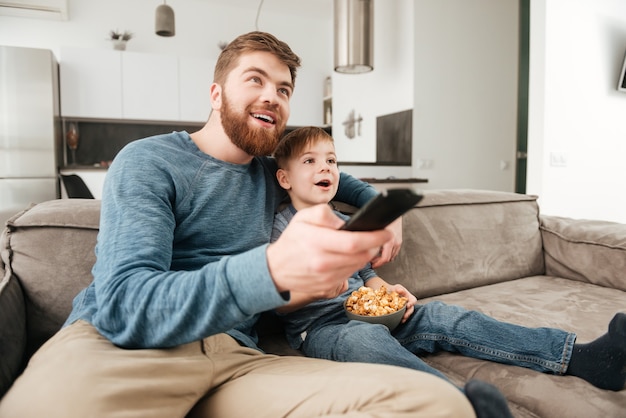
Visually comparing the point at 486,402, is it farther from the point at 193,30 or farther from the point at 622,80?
the point at 193,30

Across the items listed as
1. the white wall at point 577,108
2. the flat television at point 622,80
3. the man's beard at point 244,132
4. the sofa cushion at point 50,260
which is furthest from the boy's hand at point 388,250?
the flat television at point 622,80

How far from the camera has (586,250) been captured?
1793 mm

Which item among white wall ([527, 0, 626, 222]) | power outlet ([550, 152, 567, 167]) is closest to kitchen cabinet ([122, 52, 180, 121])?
white wall ([527, 0, 626, 222])

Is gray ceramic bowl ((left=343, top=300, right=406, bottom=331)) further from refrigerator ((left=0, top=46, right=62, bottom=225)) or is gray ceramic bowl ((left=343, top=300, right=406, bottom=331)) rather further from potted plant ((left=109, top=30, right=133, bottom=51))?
potted plant ((left=109, top=30, right=133, bottom=51))

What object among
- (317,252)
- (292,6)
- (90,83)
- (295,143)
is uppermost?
(292,6)

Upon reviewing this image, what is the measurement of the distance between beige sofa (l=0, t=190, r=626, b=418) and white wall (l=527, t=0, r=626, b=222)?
1.66 metres

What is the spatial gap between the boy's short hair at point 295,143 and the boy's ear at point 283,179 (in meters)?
0.02

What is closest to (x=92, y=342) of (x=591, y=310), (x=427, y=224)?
(x=427, y=224)

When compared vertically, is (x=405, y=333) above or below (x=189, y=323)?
below

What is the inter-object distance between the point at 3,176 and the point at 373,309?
166 inches

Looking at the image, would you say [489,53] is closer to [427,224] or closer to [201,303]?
[427,224]

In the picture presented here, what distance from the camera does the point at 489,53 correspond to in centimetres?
449

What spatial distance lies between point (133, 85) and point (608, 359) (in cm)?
510

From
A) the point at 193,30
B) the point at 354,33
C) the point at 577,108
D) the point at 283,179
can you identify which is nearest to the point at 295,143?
the point at 283,179
